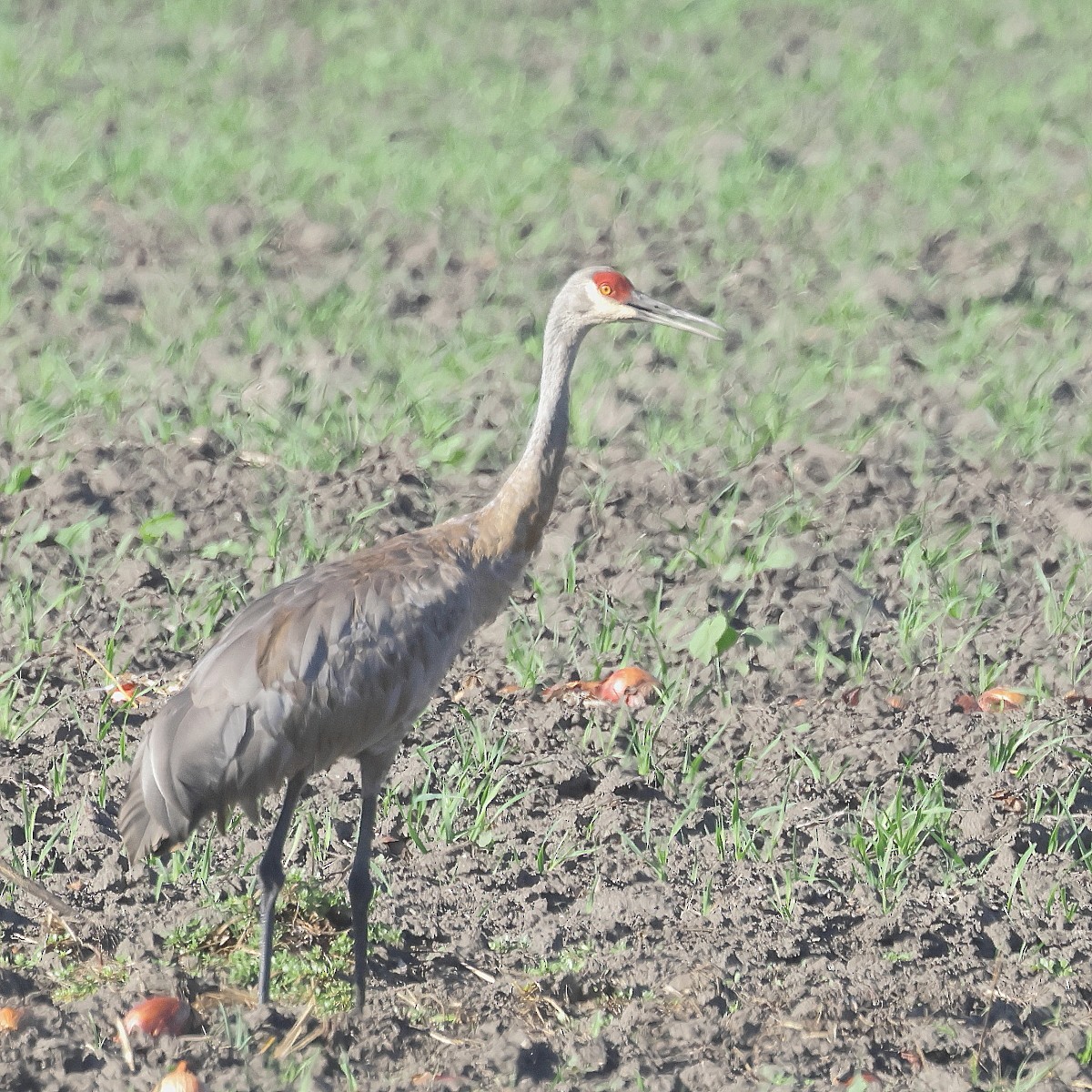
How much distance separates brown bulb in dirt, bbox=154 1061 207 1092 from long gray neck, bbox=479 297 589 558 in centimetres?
181

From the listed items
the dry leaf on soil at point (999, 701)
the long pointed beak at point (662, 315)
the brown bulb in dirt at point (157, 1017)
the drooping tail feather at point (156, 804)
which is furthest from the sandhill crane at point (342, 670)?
the dry leaf on soil at point (999, 701)

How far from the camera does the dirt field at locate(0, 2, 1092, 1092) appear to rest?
419 centimetres

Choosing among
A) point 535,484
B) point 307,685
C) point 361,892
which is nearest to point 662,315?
point 535,484

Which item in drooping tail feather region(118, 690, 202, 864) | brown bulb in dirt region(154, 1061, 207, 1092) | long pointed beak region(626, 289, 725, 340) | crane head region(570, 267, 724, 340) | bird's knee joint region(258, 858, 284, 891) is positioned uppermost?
crane head region(570, 267, 724, 340)

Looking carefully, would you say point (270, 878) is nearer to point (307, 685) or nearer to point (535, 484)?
point (307, 685)

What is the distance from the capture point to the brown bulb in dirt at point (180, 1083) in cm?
375

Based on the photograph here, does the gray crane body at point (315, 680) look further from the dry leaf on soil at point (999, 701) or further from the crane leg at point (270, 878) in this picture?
the dry leaf on soil at point (999, 701)

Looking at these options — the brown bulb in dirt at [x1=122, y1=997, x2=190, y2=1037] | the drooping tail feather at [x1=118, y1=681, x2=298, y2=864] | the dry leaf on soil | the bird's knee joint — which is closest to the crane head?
the dry leaf on soil

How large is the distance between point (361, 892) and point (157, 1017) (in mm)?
677

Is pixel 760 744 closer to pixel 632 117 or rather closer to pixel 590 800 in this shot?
pixel 590 800

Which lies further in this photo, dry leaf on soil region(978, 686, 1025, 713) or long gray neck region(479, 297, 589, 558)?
dry leaf on soil region(978, 686, 1025, 713)

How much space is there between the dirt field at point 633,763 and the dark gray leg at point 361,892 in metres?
0.09

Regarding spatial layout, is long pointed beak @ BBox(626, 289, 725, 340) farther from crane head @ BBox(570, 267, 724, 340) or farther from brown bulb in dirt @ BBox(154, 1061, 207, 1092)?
brown bulb in dirt @ BBox(154, 1061, 207, 1092)

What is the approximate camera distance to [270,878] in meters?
4.46
